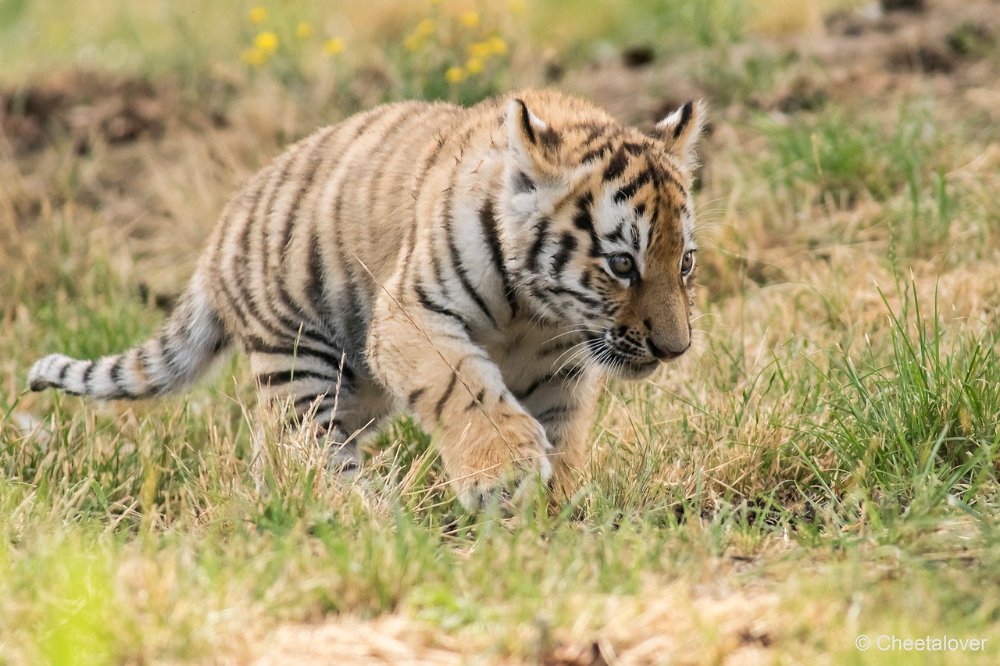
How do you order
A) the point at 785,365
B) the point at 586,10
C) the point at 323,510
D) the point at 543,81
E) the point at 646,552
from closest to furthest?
1. the point at 646,552
2. the point at 323,510
3. the point at 785,365
4. the point at 543,81
5. the point at 586,10

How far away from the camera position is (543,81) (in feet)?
26.0

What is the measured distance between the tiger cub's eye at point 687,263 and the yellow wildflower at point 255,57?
439 centimetres

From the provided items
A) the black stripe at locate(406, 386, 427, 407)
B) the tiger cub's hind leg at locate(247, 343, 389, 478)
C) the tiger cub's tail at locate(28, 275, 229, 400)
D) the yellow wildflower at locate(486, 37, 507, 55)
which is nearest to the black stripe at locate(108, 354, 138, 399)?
the tiger cub's tail at locate(28, 275, 229, 400)

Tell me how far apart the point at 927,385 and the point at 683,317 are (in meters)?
0.74

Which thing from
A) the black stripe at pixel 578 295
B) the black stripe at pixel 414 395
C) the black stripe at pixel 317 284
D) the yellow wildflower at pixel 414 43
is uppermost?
the yellow wildflower at pixel 414 43

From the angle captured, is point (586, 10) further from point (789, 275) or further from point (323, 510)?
point (323, 510)

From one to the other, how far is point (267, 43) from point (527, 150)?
3974 mm

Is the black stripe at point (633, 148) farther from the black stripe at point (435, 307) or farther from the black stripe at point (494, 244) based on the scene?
the black stripe at point (435, 307)

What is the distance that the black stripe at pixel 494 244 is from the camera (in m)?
4.12

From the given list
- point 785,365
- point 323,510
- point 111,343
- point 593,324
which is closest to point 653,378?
point 785,365

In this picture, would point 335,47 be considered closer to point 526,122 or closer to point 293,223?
point 293,223

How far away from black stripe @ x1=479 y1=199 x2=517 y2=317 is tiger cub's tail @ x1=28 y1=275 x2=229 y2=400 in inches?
53.7

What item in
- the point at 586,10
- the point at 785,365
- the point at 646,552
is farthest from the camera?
the point at 586,10

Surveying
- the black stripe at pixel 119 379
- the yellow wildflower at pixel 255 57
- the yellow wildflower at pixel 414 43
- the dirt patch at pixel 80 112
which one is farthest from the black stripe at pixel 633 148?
the dirt patch at pixel 80 112
